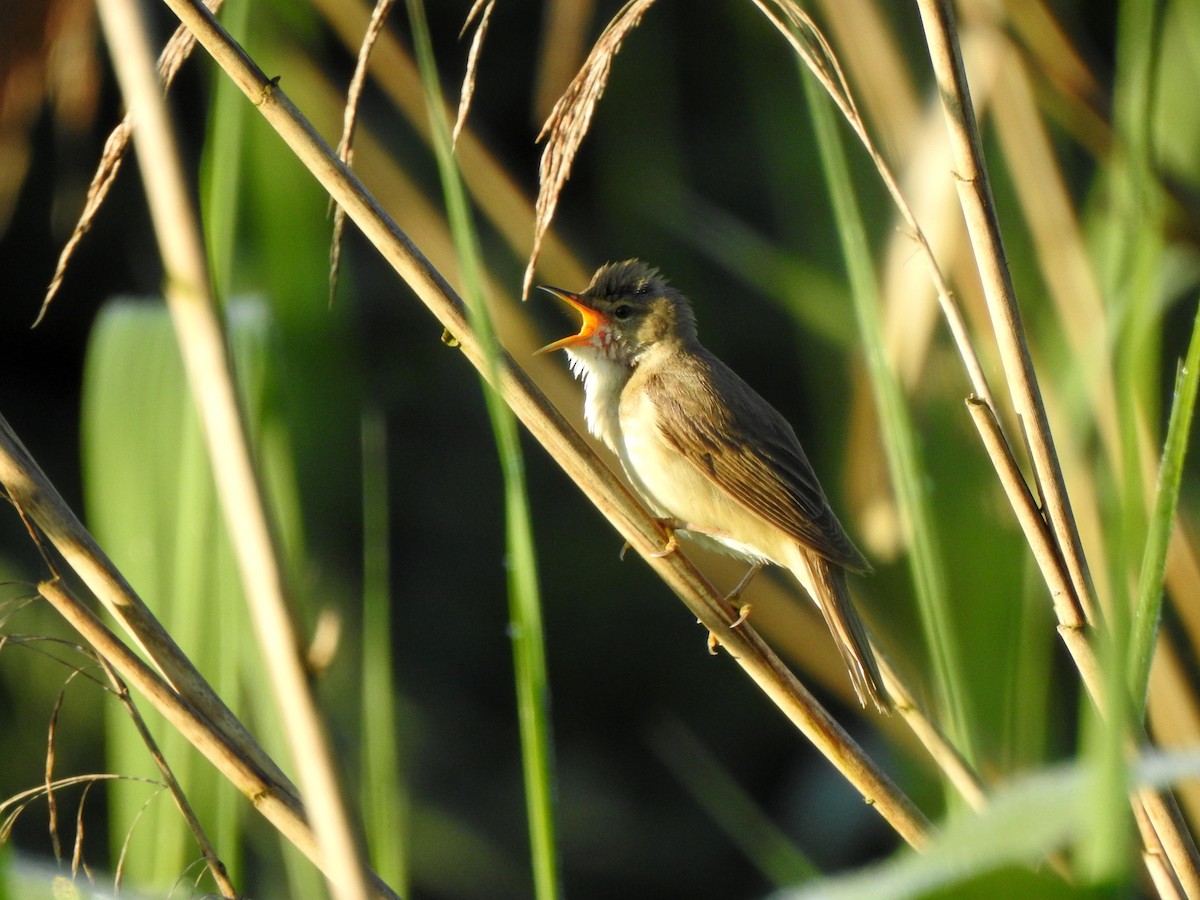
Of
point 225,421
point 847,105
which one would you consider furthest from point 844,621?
point 225,421

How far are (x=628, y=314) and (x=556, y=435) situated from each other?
1664mm

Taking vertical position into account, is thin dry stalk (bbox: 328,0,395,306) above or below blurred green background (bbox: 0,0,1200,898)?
above

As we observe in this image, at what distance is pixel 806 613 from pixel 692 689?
2.33 m

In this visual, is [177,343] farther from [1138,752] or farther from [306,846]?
[1138,752]

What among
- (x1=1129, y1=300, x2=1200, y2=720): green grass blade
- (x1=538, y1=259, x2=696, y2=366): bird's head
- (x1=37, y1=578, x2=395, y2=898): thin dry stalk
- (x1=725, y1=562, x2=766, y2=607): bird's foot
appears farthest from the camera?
(x1=538, y1=259, x2=696, y2=366): bird's head

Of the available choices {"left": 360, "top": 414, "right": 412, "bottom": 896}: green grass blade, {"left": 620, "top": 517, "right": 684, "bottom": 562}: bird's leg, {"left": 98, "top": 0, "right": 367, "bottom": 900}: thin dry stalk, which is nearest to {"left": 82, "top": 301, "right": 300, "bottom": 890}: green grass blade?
{"left": 360, "top": 414, "right": 412, "bottom": 896}: green grass blade

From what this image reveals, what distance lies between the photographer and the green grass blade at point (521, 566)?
3.55 ft

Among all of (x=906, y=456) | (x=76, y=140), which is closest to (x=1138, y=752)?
(x=906, y=456)

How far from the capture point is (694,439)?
111 inches

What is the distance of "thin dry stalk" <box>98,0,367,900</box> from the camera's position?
0.85 metres

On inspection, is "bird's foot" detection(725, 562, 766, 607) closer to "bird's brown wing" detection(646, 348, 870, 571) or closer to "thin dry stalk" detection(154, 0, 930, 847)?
"bird's brown wing" detection(646, 348, 870, 571)

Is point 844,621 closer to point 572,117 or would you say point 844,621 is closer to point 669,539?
point 669,539

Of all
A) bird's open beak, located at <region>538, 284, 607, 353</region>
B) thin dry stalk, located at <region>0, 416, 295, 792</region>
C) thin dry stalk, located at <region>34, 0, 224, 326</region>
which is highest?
thin dry stalk, located at <region>34, 0, 224, 326</region>

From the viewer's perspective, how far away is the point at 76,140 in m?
3.77
